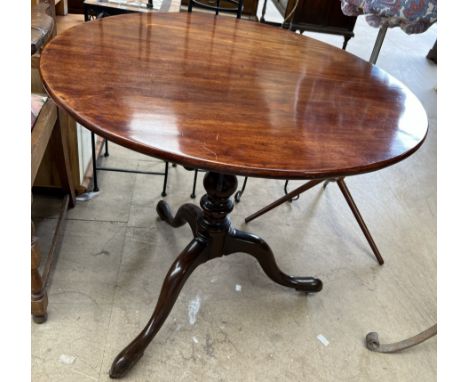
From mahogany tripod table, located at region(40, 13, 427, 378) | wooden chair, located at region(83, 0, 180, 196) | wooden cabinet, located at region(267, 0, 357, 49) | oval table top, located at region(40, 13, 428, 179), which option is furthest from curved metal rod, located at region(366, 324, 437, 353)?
wooden cabinet, located at region(267, 0, 357, 49)

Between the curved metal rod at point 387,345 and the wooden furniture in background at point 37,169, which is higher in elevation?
the wooden furniture in background at point 37,169

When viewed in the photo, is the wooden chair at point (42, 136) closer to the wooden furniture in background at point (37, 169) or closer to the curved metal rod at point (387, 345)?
the wooden furniture in background at point (37, 169)

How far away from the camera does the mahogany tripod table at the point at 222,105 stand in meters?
0.73

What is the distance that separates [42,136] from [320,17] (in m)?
2.14

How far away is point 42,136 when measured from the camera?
1.15m

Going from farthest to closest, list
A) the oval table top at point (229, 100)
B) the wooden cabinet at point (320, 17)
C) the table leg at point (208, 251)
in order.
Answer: the wooden cabinet at point (320, 17), the table leg at point (208, 251), the oval table top at point (229, 100)

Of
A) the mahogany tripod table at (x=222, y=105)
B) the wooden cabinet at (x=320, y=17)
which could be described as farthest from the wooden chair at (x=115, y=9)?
the wooden cabinet at (x=320, y=17)

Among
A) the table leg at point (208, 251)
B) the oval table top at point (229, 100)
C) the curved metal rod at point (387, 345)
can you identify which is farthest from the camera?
the curved metal rod at point (387, 345)

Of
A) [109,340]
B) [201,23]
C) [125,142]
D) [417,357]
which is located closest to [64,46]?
[125,142]

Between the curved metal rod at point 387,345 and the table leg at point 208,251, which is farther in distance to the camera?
the curved metal rod at point 387,345

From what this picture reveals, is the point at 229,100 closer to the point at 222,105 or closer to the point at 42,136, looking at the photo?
the point at 222,105

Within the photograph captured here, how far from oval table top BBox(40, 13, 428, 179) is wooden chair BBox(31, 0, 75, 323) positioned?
0.22 feet

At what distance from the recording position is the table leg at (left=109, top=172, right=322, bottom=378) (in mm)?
1170

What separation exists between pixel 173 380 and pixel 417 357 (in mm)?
846
